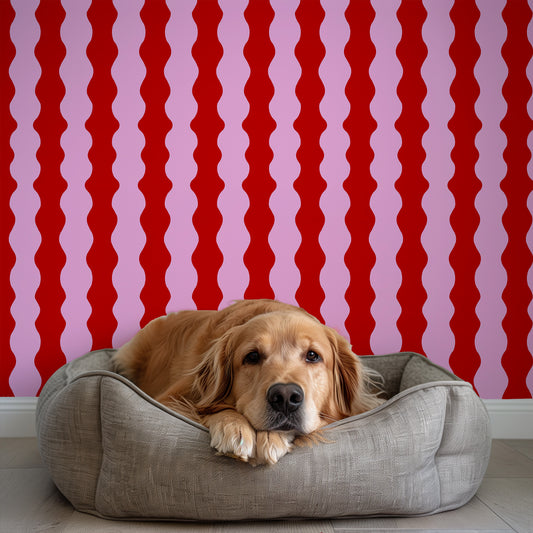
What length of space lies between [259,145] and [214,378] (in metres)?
1.36

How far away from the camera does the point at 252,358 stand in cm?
181

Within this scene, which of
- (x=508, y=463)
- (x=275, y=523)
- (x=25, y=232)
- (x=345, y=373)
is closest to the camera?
(x=275, y=523)

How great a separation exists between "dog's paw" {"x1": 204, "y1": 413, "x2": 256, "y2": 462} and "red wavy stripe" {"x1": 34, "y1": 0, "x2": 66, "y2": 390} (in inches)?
59.2

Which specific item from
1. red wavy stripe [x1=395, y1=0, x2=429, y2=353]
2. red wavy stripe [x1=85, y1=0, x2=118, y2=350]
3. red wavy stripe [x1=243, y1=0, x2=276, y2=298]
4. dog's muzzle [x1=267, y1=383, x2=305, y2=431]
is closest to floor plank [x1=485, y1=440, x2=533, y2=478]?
red wavy stripe [x1=395, y1=0, x2=429, y2=353]

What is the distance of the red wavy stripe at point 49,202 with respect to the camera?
8.93 ft

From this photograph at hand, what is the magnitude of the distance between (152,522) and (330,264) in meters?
1.58

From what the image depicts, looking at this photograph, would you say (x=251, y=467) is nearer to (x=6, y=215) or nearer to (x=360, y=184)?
(x=360, y=184)

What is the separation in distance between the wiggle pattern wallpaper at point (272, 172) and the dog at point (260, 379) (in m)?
0.57

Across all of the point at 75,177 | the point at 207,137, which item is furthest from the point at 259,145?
the point at 75,177

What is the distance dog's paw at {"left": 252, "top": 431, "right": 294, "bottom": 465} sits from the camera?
4.94ft

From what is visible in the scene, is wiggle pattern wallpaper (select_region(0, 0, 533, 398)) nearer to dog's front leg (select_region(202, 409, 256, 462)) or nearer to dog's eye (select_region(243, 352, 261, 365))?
dog's eye (select_region(243, 352, 261, 365))

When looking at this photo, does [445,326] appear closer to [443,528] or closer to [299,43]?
[443,528]

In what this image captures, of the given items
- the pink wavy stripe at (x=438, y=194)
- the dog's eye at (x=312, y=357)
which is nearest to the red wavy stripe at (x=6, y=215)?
the dog's eye at (x=312, y=357)

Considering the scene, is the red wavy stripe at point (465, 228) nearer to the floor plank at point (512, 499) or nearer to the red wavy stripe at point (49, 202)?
the floor plank at point (512, 499)
